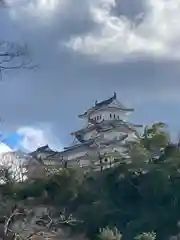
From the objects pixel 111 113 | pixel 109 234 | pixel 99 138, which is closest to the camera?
pixel 109 234

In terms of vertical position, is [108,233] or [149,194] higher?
[149,194]

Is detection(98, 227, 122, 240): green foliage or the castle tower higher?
the castle tower

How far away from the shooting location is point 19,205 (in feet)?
57.4

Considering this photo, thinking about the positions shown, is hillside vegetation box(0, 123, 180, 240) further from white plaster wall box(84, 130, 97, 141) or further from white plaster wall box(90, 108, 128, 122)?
white plaster wall box(90, 108, 128, 122)

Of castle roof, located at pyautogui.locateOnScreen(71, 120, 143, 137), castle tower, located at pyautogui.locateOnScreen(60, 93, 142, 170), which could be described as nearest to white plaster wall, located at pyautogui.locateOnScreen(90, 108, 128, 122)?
castle tower, located at pyautogui.locateOnScreen(60, 93, 142, 170)

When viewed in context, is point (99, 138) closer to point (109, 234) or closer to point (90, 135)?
point (90, 135)

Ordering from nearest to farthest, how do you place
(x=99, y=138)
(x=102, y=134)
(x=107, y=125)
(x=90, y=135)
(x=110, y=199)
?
(x=110, y=199) → (x=99, y=138) → (x=102, y=134) → (x=107, y=125) → (x=90, y=135)

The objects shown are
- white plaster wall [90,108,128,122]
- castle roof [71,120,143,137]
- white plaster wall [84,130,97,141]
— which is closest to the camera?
castle roof [71,120,143,137]

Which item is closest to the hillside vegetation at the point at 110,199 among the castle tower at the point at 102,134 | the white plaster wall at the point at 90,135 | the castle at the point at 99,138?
the castle at the point at 99,138

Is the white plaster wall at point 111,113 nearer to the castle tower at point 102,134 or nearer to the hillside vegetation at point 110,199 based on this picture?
the castle tower at point 102,134

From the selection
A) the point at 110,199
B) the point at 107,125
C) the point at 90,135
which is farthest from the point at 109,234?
the point at 90,135

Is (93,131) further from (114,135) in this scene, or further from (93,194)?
(93,194)

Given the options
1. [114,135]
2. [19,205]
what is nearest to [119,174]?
[19,205]

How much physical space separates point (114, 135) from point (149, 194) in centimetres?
912
